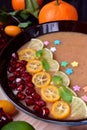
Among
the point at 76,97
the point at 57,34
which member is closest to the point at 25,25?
the point at 57,34

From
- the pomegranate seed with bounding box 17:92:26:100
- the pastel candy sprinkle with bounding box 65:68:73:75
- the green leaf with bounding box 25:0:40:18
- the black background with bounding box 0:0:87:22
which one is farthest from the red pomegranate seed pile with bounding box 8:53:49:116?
the black background with bounding box 0:0:87:22

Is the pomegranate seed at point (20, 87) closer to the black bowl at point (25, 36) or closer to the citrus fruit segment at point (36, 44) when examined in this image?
the black bowl at point (25, 36)

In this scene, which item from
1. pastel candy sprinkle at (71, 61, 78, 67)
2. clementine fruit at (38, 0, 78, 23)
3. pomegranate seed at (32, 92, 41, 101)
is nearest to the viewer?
pomegranate seed at (32, 92, 41, 101)

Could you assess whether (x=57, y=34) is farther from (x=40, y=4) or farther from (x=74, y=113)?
(x=74, y=113)

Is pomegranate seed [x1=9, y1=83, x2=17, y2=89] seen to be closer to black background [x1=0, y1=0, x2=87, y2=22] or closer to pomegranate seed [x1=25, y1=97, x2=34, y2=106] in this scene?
pomegranate seed [x1=25, y1=97, x2=34, y2=106]

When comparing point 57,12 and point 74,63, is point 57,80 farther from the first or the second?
point 57,12

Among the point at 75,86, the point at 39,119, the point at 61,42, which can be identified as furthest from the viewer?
the point at 61,42

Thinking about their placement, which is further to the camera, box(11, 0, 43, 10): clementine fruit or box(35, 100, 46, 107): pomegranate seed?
box(11, 0, 43, 10): clementine fruit
